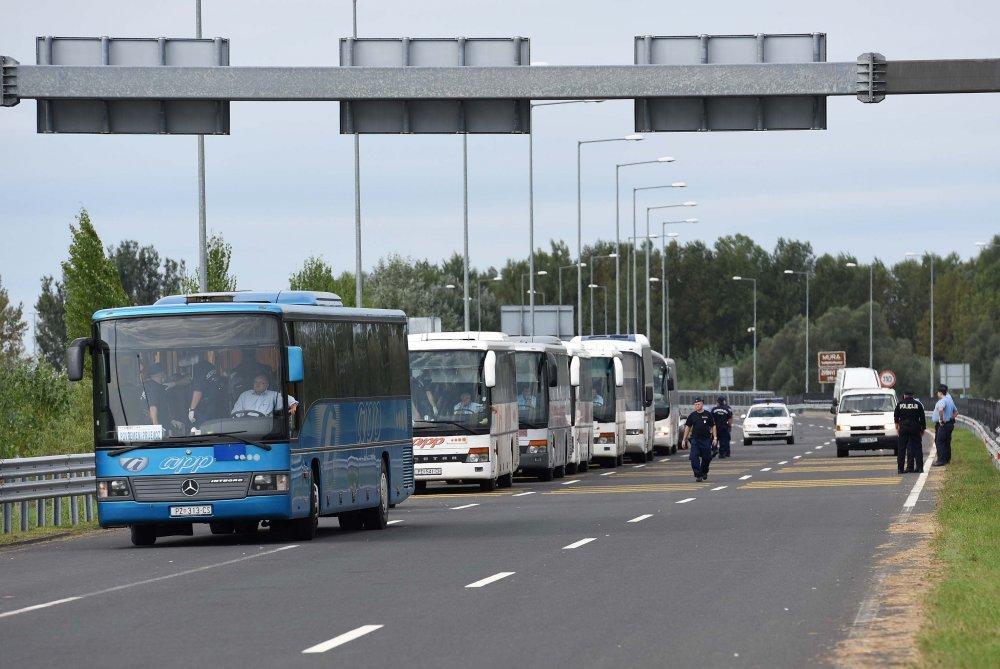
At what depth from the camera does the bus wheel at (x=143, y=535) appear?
25.1 m

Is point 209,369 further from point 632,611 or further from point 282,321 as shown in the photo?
point 632,611

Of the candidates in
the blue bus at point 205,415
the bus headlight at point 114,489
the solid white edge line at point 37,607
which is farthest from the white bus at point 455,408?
the solid white edge line at point 37,607

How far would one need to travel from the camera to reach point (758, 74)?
2889 centimetres

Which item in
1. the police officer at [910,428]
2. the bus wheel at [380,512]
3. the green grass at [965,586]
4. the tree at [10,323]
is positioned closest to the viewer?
the green grass at [965,586]

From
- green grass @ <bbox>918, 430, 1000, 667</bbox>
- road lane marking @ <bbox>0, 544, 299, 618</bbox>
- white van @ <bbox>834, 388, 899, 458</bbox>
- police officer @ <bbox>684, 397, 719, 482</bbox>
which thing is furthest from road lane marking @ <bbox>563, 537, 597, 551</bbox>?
white van @ <bbox>834, 388, 899, 458</bbox>

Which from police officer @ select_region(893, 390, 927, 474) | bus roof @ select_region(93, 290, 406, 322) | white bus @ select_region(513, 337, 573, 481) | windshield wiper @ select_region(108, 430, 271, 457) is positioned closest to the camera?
windshield wiper @ select_region(108, 430, 271, 457)

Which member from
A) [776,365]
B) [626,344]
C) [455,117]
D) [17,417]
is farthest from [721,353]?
[455,117]

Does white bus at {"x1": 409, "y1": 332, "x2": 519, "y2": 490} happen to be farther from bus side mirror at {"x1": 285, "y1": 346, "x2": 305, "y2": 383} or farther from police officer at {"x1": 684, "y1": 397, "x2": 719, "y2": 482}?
bus side mirror at {"x1": 285, "y1": 346, "x2": 305, "y2": 383}

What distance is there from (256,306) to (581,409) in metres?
26.1

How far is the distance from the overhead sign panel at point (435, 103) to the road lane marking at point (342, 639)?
15599 millimetres

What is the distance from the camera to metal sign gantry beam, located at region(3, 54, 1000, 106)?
2873cm

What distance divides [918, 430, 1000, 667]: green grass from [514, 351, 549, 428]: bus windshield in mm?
12118

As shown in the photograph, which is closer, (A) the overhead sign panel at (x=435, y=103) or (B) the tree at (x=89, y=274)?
(A) the overhead sign panel at (x=435, y=103)

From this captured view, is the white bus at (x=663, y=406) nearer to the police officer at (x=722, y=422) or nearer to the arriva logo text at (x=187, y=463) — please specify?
the police officer at (x=722, y=422)
